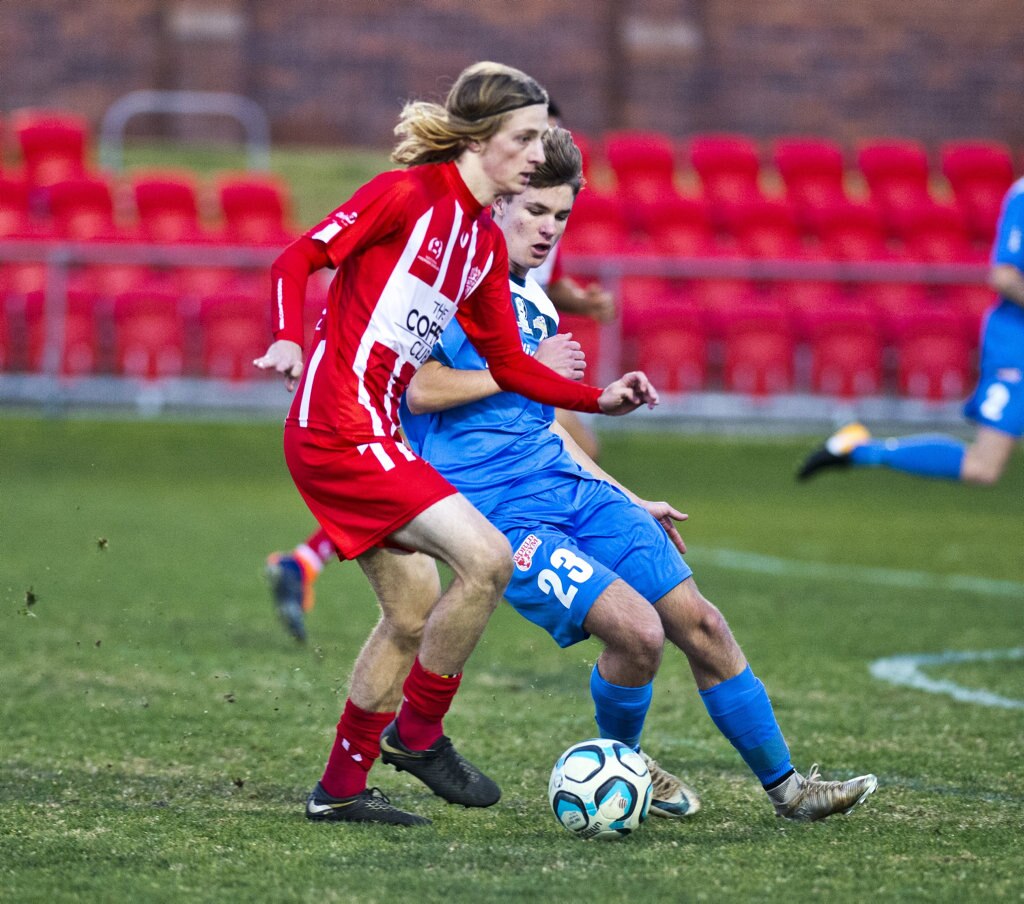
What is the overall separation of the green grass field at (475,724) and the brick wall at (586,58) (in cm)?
1103

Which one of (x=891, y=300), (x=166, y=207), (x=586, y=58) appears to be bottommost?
(x=891, y=300)

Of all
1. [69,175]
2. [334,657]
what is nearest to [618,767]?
[334,657]

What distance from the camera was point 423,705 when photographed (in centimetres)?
409

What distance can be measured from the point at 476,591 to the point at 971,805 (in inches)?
58.6

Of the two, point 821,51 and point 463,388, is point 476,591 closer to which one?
point 463,388

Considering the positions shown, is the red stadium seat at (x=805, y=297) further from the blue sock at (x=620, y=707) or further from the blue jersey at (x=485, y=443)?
the blue sock at (x=620, y=707)

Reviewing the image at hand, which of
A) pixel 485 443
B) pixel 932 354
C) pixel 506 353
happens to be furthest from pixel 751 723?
pixel 932 354

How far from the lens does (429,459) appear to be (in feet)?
14.3

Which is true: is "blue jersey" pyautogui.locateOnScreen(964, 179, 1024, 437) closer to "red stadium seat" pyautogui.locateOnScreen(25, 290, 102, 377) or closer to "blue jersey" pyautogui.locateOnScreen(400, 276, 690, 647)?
"blue jersey" pyautogui.locateOnScreen(400, 276, 690, 647)

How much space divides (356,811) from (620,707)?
74cm

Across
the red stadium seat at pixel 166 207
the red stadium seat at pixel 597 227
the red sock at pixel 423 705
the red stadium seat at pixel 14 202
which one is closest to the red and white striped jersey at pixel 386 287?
the red sock at pixel 423 705

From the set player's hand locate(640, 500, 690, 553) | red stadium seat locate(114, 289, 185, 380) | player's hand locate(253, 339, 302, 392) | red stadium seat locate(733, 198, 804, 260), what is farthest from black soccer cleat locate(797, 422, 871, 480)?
red stadium seat locate(733, 198, 804, 260)

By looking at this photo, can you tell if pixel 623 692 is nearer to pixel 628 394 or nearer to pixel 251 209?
pixel 628 394

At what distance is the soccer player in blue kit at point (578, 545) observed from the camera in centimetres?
408
